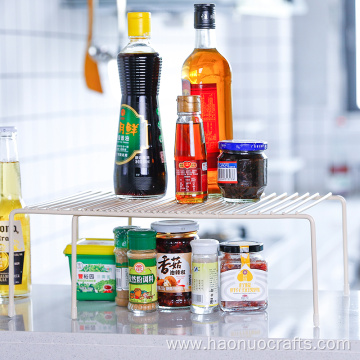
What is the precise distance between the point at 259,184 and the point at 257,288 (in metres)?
0.14

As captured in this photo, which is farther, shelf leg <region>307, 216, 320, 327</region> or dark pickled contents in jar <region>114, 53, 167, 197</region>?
dark pickled contents in jar <region>114, 53, 167, 197</region>

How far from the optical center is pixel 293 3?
2.51 m

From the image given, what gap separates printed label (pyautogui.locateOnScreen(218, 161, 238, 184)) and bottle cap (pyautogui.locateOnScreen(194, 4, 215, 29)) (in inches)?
8.1

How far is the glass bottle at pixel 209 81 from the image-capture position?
39.9 inches

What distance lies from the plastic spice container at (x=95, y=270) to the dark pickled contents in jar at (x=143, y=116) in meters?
0.09

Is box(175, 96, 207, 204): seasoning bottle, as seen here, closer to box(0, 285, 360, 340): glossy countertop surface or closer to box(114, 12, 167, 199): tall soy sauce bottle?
box(114, 12, 167, 199): tall soy sauce bottle

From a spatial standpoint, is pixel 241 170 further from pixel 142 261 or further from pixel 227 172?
pixel 142 261

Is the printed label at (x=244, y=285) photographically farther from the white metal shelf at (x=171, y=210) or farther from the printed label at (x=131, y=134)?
the printed label at (x=131, y=134)

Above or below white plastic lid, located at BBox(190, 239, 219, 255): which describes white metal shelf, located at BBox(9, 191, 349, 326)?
above

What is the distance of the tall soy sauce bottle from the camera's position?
3.26 ft

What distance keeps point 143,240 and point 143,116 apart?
0.18 m

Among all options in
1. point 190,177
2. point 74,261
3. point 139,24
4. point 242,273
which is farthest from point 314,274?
point 139,24

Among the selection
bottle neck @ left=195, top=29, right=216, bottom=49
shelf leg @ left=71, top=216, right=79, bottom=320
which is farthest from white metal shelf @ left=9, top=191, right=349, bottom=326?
bottle neck @ left=195, top=29, right=216, bottom=49

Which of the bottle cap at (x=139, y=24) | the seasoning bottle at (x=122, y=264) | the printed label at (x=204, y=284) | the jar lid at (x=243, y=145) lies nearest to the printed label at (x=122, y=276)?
the seasoning bottle at (x=122, y=264)
